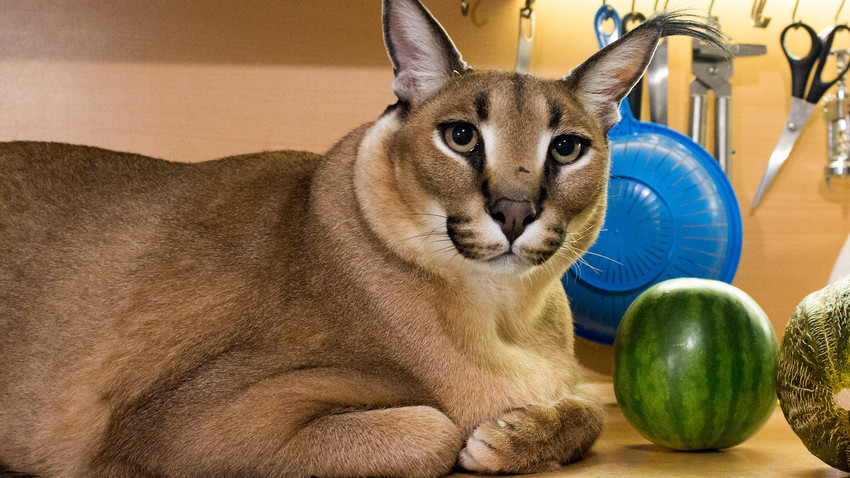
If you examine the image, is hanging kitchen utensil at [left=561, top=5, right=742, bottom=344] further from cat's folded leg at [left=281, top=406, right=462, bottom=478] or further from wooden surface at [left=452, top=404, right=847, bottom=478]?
cat's folded leg at [left=281, top=406, right=462, bottom=478]

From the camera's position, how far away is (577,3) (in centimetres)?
233

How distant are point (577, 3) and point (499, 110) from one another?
115 centimetres

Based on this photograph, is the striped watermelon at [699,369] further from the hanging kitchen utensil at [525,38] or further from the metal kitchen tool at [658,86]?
the hanging kitchen utensil at [525,38]

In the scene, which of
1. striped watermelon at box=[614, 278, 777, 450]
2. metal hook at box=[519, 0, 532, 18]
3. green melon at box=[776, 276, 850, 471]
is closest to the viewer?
green melon at box=[776, 276, 850, 471]

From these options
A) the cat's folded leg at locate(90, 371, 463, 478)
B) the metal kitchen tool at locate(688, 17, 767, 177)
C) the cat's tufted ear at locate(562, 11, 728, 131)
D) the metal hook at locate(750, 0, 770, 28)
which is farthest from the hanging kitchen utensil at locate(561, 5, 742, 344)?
the cat's folded leg at locate(90, 371, 463, 478)

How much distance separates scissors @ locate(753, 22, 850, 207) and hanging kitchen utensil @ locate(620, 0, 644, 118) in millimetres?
450

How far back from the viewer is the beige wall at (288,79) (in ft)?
7.06

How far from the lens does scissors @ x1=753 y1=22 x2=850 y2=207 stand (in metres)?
2.26

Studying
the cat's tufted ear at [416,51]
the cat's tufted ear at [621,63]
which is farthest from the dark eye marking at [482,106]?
the cat's tufted ear at [621,63]

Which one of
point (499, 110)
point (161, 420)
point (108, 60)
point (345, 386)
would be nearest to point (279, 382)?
point (345, 386)

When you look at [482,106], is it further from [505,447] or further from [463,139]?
[505,447]

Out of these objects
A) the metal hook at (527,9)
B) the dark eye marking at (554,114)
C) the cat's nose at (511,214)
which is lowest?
the cat's nose at (511,214)

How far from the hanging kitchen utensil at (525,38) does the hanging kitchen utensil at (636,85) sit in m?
0.27

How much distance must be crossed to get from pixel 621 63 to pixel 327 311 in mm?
753
